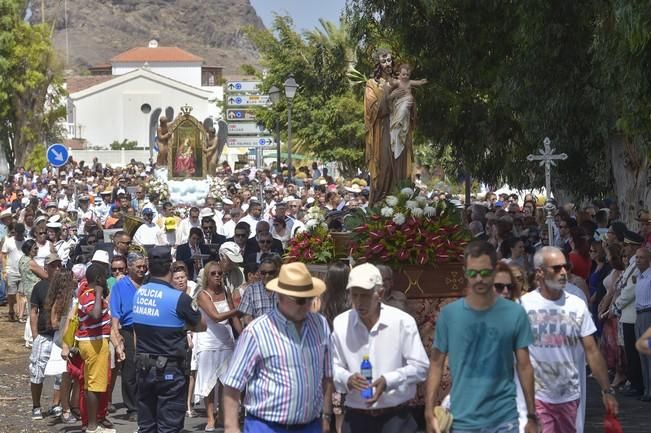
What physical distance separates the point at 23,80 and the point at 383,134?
61305 mm

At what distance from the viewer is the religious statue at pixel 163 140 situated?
4538cm

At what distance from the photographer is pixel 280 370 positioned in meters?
7.55

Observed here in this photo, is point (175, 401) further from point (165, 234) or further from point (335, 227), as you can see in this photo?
point (165, 234)

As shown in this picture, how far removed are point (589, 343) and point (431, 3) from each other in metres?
11.8

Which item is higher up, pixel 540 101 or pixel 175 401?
pixel 540 101

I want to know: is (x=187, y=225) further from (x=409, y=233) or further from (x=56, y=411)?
(x=409, y=233)

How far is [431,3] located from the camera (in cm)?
1966

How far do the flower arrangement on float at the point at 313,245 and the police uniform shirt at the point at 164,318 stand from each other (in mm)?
3402

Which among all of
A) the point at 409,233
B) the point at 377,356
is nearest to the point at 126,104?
the point at 409,233

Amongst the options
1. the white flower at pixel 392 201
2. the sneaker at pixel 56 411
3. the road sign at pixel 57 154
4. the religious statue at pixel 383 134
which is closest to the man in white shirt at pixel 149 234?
the religious statue at pixel 383 134

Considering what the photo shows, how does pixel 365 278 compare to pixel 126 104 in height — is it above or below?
below

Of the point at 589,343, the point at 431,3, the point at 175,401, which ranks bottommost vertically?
the point at 175,401

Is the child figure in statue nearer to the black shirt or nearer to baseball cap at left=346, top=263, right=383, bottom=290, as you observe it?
the black shirt

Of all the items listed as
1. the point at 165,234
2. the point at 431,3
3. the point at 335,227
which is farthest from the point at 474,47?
the point at 335,227
